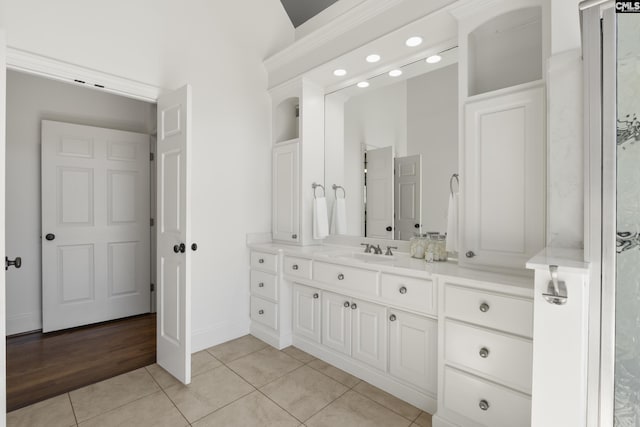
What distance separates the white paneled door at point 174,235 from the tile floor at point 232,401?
0.21 meters

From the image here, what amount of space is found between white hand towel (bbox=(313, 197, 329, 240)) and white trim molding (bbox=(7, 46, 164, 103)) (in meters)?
1.57

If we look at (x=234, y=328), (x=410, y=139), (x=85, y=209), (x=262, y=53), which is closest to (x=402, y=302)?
(x=410, y=139)

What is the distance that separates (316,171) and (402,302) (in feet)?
5.05

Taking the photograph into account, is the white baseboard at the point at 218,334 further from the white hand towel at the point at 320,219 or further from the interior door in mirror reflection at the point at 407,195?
the interior door in mirror reflection at the point at 407,195

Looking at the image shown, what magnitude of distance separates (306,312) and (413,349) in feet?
3.21

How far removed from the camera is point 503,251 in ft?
5.78

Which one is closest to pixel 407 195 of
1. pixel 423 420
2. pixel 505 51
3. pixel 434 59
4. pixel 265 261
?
pixel 434 59

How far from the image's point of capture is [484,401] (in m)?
1.58

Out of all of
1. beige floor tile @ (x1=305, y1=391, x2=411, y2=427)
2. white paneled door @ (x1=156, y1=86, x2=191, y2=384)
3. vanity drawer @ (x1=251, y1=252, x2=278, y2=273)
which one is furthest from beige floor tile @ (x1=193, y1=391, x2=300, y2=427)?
vanity drawer @ (x1=251, y1=252, x2=278, y2=273)

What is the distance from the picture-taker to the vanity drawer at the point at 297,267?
2545 mm

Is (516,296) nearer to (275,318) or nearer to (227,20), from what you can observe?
(275,318)

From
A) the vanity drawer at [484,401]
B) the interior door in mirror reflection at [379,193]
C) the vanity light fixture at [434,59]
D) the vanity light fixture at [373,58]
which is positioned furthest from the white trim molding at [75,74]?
the vanity drawer at [484,401]

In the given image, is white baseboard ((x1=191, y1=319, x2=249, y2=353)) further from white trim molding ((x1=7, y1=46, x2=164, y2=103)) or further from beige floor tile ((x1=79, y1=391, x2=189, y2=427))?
white trim molding ((x1=7, y1=46, x2=164, y2=103))

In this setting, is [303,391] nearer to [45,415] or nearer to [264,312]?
[264,312]
